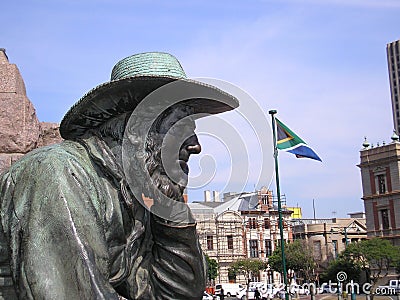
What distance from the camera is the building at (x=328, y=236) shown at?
62.1 meters

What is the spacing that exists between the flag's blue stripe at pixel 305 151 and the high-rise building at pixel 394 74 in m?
101

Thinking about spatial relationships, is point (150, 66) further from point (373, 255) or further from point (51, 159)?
point (373, 255)

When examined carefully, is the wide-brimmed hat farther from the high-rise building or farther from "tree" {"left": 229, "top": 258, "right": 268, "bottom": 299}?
the high-rise building

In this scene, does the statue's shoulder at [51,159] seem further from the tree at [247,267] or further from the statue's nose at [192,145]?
the tree at [247,267]

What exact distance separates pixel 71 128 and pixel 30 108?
2083mm

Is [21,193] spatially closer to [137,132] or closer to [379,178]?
[137,132]

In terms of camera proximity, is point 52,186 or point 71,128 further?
point 71,128

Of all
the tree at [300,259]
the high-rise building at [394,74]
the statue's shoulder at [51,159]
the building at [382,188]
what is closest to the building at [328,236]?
the building at [382,188]

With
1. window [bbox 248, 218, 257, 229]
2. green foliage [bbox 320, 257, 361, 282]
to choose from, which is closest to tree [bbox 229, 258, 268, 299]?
window [bbox 248, 218, 257, 229]

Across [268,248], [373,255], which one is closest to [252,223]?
[268,248]

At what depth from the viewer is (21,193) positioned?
5.86 ft

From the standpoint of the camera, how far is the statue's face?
204 centimetres

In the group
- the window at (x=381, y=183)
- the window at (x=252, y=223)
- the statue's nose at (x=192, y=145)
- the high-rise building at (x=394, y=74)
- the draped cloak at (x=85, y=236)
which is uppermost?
the high-rise building at (x=394, y=74)

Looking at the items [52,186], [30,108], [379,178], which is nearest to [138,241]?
[52,186]
